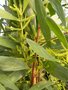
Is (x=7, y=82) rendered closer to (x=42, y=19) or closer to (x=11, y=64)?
(x=11, y=64)

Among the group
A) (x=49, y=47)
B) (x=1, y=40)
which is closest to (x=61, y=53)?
(x=49, y=47)

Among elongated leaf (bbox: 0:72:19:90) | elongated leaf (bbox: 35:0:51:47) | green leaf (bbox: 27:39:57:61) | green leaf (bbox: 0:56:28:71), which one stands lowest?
elongated leaf (bbox: 0:72:19:90)

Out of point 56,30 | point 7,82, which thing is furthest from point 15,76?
point 56,30

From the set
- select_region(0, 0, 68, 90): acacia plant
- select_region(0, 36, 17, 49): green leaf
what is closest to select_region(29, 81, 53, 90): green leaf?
select_region(0, 0, 68, 90): acacia plant

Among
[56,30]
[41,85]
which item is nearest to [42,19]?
[56,30]

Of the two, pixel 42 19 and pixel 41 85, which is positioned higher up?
pixel 42 19

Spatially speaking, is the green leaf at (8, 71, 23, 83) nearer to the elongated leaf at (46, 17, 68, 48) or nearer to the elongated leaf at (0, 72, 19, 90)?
the elongated leaf at (0, 72, 19, 90)

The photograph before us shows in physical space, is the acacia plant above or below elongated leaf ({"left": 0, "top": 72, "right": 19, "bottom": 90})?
above
